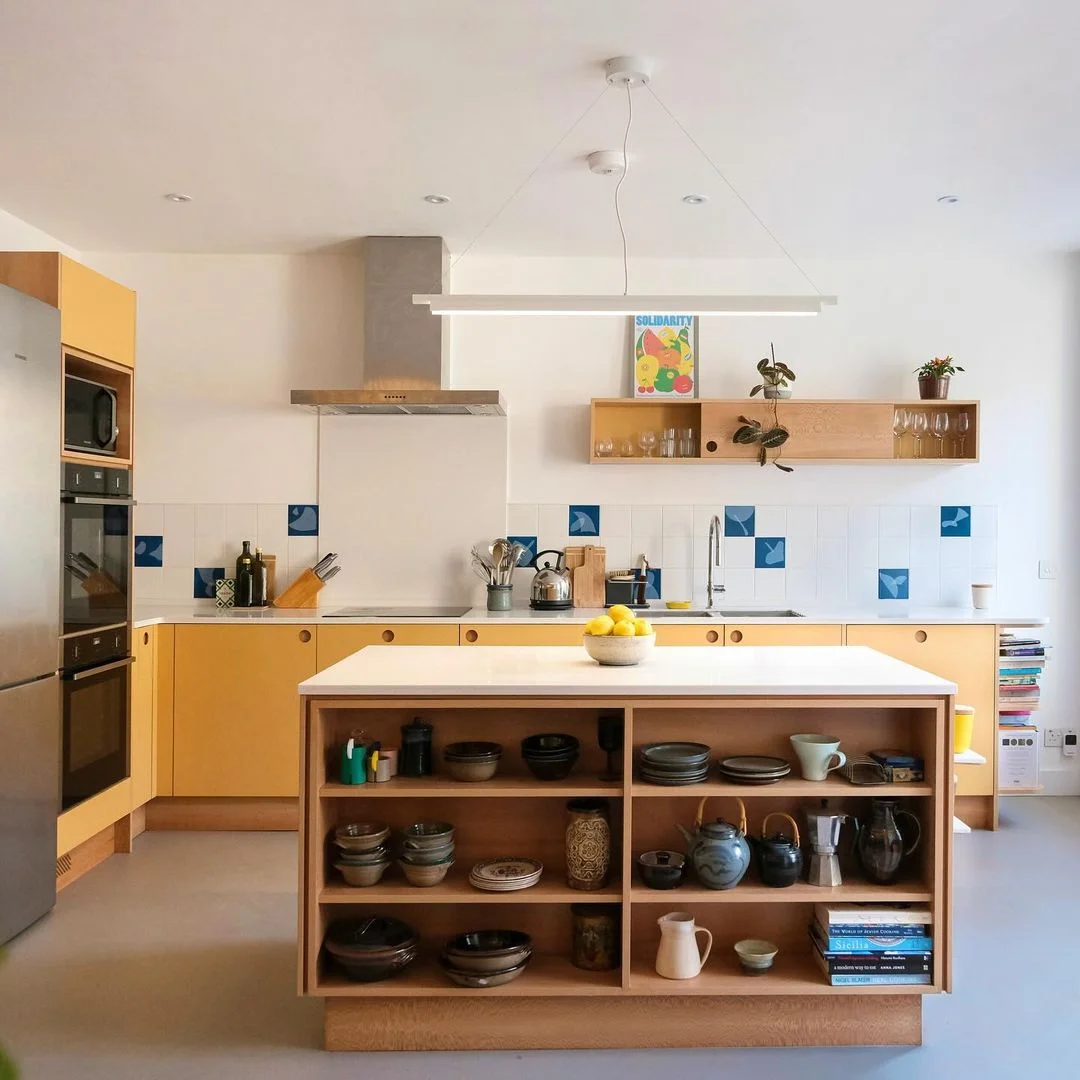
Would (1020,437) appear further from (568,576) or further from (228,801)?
(228,801)

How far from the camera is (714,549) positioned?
513 cm

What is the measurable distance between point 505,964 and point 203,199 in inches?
130

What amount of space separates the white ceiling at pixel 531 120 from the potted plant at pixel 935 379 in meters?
0.59

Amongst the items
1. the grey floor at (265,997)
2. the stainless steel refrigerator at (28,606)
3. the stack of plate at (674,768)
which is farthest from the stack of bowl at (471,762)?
the stainless steel refrigerator at (28,606)

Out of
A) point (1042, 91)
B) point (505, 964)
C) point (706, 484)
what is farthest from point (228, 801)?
point (1042, 91)

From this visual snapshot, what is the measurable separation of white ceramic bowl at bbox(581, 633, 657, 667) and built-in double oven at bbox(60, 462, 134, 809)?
1867 millimetres

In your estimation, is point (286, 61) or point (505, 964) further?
point (286, 61)

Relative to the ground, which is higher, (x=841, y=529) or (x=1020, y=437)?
(x=1020, y=437)

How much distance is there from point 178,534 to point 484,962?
3.27 metres

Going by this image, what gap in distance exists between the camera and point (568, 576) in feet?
16.7

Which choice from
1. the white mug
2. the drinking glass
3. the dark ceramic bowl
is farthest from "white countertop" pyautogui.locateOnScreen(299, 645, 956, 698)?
the drinking glass

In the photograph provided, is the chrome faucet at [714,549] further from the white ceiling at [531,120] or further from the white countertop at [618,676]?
the white countertop at [618,676]

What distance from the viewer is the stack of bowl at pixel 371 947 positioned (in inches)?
99.6

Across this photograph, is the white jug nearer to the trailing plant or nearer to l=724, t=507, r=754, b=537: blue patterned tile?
l=724, t=507, r=754, b=537: blue patterned tile
